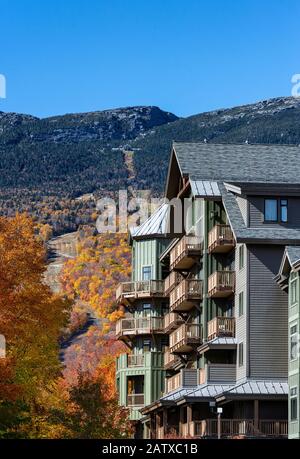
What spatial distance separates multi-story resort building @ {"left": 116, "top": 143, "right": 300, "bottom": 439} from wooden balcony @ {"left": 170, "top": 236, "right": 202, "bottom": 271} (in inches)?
2.4

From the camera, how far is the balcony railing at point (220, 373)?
253ft

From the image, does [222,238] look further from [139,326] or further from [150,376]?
[139,326]

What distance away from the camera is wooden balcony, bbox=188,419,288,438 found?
237 feet

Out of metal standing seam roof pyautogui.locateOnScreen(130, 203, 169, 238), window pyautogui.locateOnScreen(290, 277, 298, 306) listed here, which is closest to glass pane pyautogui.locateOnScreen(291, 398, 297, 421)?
window pyautogui.locateOnScreen(290, 277, 298, 306)

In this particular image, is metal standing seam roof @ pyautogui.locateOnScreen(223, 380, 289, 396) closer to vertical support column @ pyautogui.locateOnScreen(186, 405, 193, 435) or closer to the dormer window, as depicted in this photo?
vertical support column @ pyautogui.locateOnScreen(186, 405, 193, 435)

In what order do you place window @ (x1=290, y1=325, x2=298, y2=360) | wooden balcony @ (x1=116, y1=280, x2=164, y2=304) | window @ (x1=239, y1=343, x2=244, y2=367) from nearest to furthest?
window @ (x1=290, y1=325, x2=298, y2=360), window @ (x1=239, y1=343, x2=244, y2=367), wooden balcony @ (x1=116, y1=280, x2=164, y2=304)

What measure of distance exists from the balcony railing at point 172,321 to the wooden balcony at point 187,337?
303 centimetres

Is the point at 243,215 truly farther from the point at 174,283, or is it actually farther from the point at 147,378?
the point at 147,378

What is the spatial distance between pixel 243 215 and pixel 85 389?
13.2 meters

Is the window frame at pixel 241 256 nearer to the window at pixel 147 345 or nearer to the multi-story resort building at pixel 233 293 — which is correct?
the multi-story resort building at pixel 233 293
